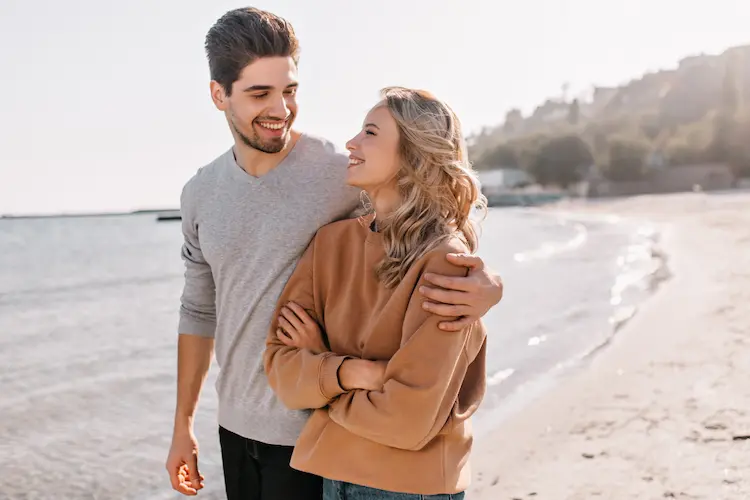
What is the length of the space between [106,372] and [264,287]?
798 centimetres

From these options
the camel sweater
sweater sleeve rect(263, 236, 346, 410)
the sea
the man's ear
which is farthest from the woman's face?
the sea

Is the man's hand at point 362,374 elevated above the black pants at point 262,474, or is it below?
above

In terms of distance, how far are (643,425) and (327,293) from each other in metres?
4.18

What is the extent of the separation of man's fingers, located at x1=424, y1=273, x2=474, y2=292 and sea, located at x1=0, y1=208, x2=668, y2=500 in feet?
12.7

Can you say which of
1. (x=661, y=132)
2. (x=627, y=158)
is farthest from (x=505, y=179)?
(x=627, y=158)

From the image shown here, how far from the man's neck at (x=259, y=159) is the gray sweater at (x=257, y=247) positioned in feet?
0.08

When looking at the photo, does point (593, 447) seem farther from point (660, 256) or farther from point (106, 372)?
point (660, 256)

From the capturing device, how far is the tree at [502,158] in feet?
303

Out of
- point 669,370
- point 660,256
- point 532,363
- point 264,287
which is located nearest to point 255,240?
point 264,287

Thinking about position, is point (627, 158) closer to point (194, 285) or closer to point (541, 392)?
point (541, 392)

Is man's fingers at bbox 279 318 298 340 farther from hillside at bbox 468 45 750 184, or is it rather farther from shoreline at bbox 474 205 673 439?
hillside at bbox 468 45 750 184

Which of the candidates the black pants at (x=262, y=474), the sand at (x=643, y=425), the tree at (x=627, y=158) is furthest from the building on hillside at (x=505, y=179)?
the black pants at (x=262, y=474)

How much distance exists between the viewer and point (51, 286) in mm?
21484

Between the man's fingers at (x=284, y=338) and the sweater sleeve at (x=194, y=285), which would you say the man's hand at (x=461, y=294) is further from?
the sweater sleeve at (x=194, y=285)
